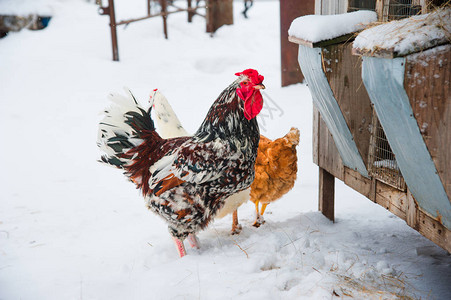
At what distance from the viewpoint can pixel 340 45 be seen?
256cm

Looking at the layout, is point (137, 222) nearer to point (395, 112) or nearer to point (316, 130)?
point (316, 130)

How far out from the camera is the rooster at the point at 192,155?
2.94m

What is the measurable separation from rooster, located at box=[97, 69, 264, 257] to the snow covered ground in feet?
1.38

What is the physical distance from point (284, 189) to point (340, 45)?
5.00ft

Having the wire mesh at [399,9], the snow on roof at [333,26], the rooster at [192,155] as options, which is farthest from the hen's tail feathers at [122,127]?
the wire mesh at [399,9]

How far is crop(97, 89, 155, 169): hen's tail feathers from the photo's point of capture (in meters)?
3.09

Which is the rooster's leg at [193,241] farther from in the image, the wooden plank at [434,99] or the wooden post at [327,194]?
the wooden plank at [434,99]

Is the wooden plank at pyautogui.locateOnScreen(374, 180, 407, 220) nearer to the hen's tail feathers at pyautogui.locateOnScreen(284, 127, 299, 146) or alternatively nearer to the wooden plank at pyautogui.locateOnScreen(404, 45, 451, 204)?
the wooden plank at pyautogui.locateOnScreen(404, 45, 451, 204)

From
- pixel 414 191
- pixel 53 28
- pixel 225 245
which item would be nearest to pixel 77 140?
pixel 225 245

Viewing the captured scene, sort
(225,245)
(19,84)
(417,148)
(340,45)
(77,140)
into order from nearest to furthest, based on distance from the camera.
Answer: (417,148), (340,45), (225,245), (77,140), (19,84)

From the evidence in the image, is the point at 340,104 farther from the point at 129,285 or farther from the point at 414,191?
the point at 129,285

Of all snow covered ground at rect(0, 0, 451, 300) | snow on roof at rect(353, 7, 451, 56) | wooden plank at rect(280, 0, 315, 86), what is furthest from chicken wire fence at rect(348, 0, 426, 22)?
wooden plank at rect(280, 0, 315, 86)

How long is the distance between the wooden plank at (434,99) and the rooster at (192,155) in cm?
125

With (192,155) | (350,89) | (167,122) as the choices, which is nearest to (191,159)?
(192,155)
